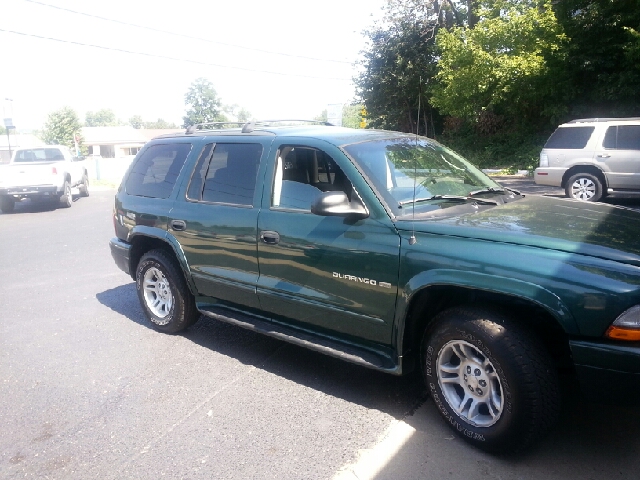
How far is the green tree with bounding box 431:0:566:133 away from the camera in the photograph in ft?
67.9

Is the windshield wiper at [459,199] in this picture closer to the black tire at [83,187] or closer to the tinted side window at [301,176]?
the tinted side window at [301,176]

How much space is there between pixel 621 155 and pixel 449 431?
1052 centimetres

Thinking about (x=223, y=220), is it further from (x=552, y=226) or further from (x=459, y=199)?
(x=552, y=226)

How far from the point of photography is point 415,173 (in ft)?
12.5

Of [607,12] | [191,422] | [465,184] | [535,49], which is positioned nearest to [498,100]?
[535,49]

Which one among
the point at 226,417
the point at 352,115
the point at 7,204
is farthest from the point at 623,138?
the point at 352,115

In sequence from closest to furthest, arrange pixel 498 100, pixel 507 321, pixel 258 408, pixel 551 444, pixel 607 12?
1. pixel 507 321
2. pixel 551 444
3. pixel 258 408
4. pixel 607 12
5. pixel 498 100

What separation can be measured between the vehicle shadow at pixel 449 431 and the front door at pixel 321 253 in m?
0.50

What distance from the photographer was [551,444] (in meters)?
3.23

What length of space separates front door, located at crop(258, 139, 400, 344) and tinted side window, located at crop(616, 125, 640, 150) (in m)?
10.1

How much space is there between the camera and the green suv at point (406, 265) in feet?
9.19

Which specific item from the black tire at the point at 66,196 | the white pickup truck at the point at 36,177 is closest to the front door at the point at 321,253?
the white pickup truck at the point at 36,177

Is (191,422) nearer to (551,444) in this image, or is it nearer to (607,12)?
(551,444)

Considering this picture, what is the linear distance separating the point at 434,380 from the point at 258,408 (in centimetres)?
119
